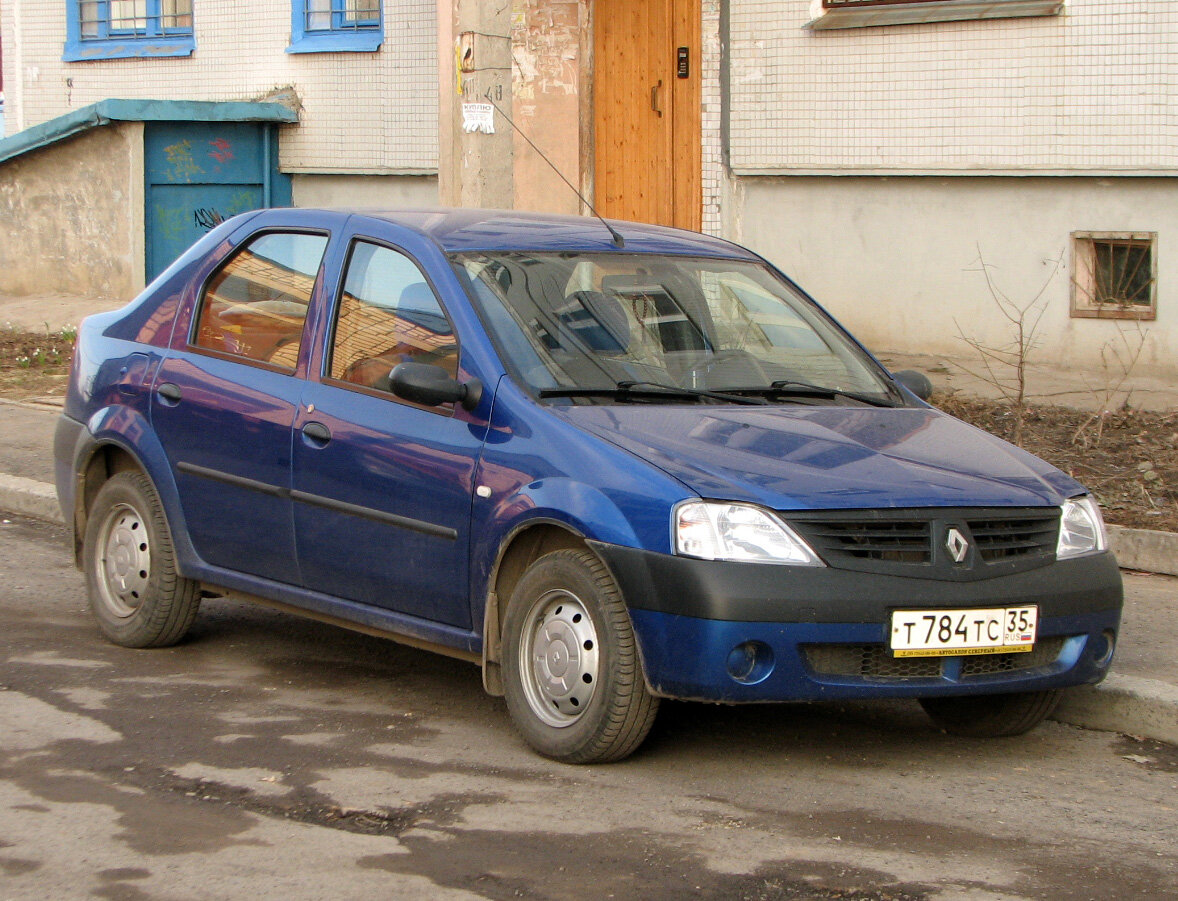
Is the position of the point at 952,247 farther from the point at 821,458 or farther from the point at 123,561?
the point at 821,458

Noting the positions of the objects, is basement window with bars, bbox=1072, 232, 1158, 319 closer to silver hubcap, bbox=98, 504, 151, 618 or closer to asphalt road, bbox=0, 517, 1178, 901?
asphalt road, bbox=0, 517, 1178, 901

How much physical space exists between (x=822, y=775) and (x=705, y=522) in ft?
3.04

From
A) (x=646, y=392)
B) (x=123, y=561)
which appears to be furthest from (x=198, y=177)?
(x=646, y=392)

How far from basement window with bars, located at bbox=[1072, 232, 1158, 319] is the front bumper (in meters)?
7.08

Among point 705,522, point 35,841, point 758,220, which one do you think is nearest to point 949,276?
point 758,220

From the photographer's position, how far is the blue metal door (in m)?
16.8

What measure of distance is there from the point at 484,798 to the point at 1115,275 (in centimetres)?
827

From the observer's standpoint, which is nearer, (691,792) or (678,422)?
(691,792)

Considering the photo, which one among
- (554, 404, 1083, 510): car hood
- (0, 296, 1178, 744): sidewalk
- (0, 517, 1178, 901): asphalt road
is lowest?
(0, 517, 1178, 901): asphalt road

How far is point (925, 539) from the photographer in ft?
15.9

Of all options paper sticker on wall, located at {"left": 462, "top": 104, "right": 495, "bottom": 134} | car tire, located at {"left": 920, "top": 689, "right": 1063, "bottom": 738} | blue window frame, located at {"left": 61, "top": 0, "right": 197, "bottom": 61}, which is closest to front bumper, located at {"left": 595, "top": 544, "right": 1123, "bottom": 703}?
car tire, located at {"left": 920, "top": 689, "right": 1063, "bottom": 738}

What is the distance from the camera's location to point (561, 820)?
4500 millimetres

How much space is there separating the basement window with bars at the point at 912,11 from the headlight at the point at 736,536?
8.04 m

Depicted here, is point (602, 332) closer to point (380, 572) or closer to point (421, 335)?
point (421, 335)
